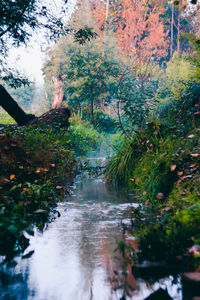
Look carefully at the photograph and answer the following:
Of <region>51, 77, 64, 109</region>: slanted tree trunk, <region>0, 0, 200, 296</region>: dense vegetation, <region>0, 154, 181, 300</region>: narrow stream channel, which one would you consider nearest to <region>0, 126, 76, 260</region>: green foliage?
<region>0, 0, 200, 296</region>: dense vegetation

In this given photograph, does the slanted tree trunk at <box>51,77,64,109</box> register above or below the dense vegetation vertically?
above

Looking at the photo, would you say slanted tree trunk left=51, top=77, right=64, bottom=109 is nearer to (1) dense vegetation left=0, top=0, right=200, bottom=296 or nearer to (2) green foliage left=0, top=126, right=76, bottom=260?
(1) dense vegetation left=0, top=0, right=200, bottom=296

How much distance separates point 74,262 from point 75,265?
0.24ft

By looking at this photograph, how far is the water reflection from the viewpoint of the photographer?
2500mm

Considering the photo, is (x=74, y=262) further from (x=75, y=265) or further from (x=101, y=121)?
(x=101, y=121)

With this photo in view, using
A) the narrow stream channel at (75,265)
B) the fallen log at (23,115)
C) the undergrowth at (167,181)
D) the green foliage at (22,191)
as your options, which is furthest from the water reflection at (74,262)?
the fallen log at (23,115)

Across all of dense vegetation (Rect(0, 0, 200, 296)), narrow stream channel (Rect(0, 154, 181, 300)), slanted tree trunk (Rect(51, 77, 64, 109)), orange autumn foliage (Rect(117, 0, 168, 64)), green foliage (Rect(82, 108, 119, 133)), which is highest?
orange autumn foliage (Rect(117, 0, 168, 64))

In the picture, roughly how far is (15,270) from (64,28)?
744 cm

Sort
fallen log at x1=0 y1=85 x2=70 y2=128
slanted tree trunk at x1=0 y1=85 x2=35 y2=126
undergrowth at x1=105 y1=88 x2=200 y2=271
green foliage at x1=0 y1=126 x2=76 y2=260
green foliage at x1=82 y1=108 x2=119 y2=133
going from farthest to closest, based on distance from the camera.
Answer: green foliage at x1=82 y1=108 x2=119 y2=133
slanted tree trunk at x1=0 y1=85 x2=35 y2=126
fallen log at x1=0 y1=85 x2=70 y2=128
green foliage at x1=0 y1=126 x2=76 y2=260
undergrowth at x1=105 y1=88 x2=200 y2=271

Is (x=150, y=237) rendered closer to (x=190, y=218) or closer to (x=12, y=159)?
(x=190, y=218)

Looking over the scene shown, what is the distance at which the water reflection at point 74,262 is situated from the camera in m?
2.50

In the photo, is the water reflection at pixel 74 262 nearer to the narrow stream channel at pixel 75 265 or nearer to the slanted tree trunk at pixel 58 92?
the narrow stream channel at pixel 75 265

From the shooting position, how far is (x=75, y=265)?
2951 millimetres

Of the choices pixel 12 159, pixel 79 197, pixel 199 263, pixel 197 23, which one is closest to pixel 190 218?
pixel 199 263
